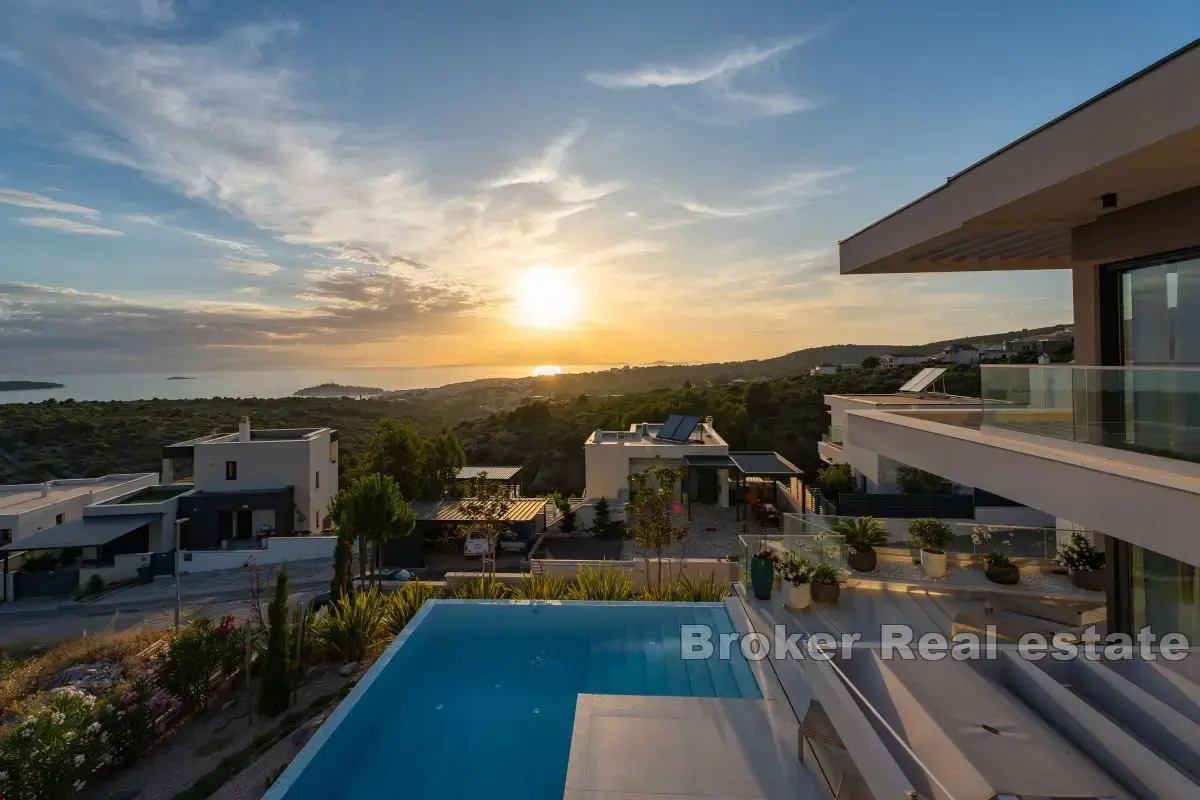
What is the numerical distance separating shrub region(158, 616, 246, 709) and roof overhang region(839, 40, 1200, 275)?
43.4 feet

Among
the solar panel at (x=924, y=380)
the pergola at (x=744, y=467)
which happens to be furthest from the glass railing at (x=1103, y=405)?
the solar panel at (x=924, y=380)

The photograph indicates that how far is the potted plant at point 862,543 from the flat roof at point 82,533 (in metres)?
25.6

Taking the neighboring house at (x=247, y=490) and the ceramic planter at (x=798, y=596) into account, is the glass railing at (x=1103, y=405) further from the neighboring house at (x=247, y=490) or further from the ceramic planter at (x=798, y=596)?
the neighboring house at (x=247, y=490)

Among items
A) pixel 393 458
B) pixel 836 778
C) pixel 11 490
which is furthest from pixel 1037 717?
pixel 11 490

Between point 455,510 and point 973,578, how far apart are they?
54.8ft

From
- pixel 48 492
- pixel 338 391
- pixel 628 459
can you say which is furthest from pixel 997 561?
pixel 338 391

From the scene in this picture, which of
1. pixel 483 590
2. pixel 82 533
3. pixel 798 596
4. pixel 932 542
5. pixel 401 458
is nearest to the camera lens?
pixel 798 596

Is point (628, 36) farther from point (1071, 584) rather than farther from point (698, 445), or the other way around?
point (698, 445)

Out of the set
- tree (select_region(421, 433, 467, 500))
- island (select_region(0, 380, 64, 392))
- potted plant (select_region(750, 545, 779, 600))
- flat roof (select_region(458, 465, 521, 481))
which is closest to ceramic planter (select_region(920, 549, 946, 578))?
potted plant (select_region(750, 545, 779, 600))

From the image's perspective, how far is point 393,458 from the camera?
2498 centimetres

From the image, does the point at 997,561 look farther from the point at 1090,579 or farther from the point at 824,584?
the point at 824,584

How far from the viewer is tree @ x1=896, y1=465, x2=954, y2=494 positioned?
21.0m

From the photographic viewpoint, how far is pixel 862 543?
1009 cm

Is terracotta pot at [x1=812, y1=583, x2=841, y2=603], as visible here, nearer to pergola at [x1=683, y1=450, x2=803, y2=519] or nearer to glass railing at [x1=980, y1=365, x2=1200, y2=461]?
glass railing at [x1=980, y1=365, x2=1200, y2=461]
